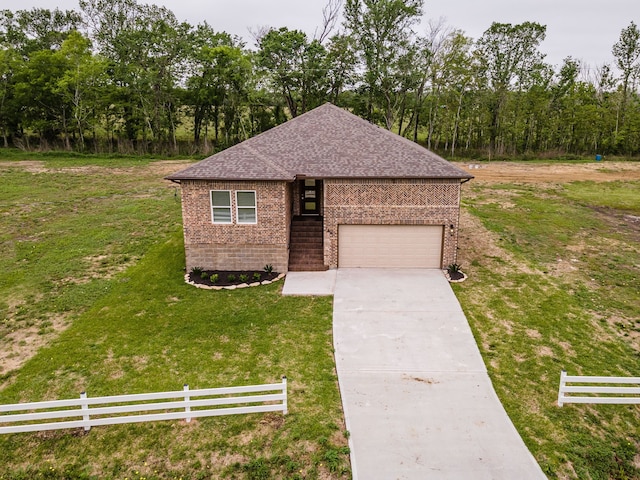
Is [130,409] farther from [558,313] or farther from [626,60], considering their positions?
[626,60]

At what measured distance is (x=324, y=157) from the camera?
58.7 feet

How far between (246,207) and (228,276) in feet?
8.68

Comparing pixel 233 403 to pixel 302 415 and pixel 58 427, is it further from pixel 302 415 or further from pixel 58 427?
pixel 58 427

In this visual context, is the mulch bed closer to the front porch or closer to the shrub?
the front porch

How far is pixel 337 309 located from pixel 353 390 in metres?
4.14

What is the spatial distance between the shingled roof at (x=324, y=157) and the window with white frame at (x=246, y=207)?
2.50ft

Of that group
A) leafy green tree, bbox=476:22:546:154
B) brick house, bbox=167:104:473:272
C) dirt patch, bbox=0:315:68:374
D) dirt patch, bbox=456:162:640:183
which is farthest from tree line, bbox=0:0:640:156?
dirt patch, bbox=0:315:68:374

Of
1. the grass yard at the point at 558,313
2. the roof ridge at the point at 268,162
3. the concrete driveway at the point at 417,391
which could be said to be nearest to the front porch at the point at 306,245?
the concrete driveway at the point at 417,391

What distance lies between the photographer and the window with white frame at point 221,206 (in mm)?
16491

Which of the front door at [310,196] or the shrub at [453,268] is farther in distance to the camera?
the front door at [310,196]

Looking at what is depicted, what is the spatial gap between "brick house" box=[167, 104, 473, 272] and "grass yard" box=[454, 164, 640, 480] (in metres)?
2.87

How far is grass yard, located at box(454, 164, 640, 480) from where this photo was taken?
8930 mm

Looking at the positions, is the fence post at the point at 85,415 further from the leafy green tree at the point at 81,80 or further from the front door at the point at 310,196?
the leafy green tree at the point at 81,80

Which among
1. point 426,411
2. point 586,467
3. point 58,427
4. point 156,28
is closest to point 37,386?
point 58,427
